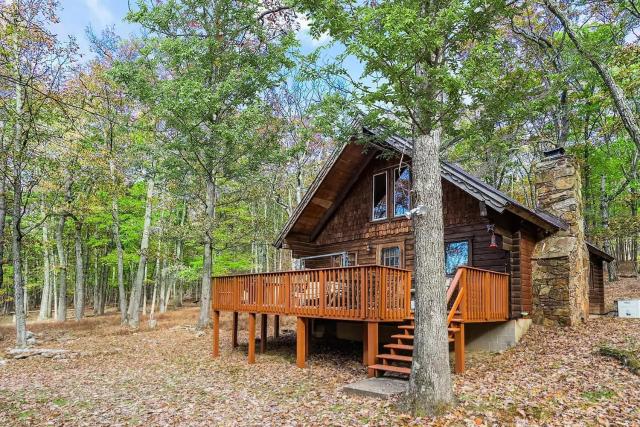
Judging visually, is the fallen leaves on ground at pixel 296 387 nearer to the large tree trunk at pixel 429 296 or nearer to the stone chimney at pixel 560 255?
the large tree trunk at pixel 429 296

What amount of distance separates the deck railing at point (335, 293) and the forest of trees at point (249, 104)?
315 centimetres

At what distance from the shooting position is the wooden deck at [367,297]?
9.01 m

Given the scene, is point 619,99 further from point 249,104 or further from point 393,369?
point 249,104

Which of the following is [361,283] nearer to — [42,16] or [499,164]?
[42,16]

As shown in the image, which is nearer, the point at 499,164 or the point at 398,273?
the point at 398,273

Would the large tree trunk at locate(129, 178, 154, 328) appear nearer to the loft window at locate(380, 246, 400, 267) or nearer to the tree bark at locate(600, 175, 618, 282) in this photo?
the loft window at locate(380, 246, 400, 267)

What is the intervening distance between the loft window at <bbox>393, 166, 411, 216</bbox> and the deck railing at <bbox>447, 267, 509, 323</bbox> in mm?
3713

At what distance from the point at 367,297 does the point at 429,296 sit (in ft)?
8.26

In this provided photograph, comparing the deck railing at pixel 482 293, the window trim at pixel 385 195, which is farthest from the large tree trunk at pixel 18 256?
the deck railing at pixel 482 293

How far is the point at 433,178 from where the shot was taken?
7105mm

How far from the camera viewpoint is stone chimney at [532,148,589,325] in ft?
37.9

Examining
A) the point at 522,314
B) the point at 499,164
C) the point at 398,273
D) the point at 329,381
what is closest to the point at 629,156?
the point at 499,164

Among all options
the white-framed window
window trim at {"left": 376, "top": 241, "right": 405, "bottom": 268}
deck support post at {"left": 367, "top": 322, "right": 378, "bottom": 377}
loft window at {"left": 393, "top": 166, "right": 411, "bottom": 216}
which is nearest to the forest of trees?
loft window at {"left": 393, "top": 166, "right": 411, "bottom": 216}

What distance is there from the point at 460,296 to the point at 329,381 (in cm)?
333
